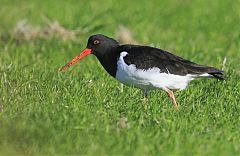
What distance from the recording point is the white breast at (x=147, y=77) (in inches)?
326

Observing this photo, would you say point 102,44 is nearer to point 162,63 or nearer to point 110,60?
point 110,60

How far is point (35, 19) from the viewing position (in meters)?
15.1

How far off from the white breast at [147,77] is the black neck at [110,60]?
17cm

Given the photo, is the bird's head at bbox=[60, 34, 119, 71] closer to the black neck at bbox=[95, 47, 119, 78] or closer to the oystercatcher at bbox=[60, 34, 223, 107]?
the black neck at bbox=[95, 47, 119, 78]

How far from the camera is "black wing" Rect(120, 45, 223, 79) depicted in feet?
27.4

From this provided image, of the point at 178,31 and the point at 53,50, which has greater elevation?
the point at 178,31

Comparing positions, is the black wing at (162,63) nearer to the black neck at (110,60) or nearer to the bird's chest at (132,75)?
the bird's chest at (132,75)

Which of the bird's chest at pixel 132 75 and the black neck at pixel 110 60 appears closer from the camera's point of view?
the bird's chest at pixel 132 75

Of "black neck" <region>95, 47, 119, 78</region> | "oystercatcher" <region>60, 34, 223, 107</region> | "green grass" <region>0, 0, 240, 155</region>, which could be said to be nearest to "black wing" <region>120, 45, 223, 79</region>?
"oystercatcher" <region>60, 34, 223, 107</region>

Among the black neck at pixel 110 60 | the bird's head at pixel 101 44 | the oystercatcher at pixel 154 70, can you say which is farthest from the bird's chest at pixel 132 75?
the bird's head at pixel 101 44

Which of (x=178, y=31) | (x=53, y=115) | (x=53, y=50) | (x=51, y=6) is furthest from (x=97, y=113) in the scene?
(x=51, y=6)

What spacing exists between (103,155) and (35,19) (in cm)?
898

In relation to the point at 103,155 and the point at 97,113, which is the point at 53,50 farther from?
the point at 103,155

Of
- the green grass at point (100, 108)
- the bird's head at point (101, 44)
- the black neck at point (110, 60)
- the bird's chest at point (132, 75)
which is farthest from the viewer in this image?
the bird's head at point (101, 44)
